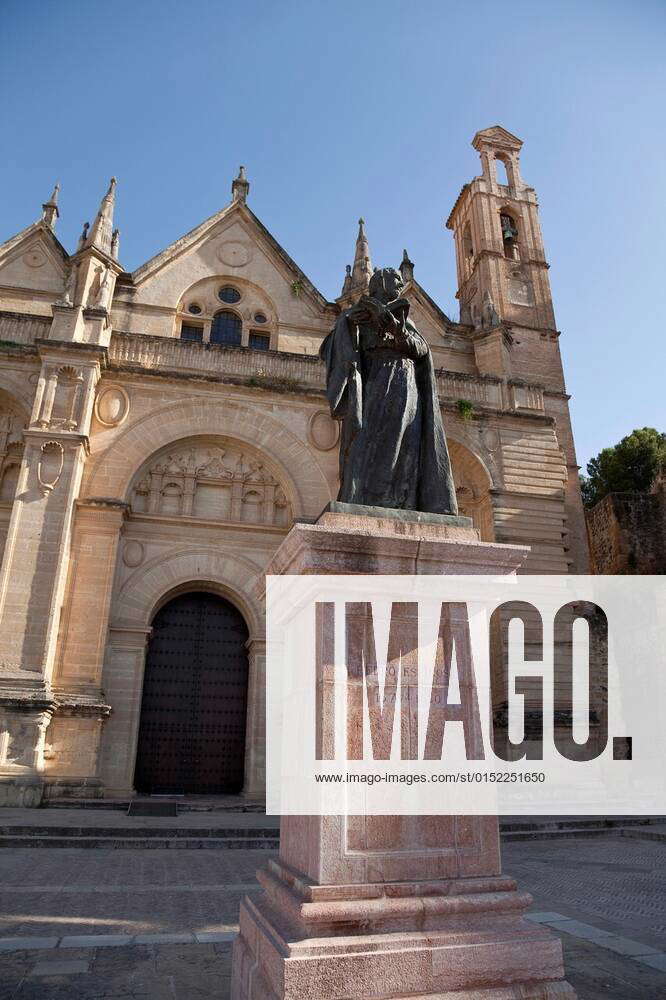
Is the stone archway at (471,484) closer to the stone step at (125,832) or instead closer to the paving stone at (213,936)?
the stone step at (125,832)

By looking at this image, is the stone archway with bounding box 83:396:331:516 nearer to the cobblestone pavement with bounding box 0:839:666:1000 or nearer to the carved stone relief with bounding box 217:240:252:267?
the carved stone relief with bounding box 217:240:252:267

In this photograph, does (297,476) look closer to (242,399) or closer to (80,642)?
(242,399)

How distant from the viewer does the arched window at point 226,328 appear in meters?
20.0

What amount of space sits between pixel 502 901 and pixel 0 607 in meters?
12.7

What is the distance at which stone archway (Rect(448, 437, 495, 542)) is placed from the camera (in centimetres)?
1831

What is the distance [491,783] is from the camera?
Result: 3732 mm

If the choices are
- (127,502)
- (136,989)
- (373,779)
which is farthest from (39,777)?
(373,779)

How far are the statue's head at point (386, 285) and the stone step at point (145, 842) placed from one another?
25.3 feet

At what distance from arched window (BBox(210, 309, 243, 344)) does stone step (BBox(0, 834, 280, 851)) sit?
14.6 meters

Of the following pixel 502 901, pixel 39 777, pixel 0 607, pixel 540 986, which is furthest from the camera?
pixel 0 607

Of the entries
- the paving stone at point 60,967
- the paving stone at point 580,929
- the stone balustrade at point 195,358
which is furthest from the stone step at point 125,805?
the stone balustrade at point 195,358

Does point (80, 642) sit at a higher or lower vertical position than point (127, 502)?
lower

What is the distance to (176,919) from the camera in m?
5.18

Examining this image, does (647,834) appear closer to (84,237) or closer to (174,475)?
(174,475)
